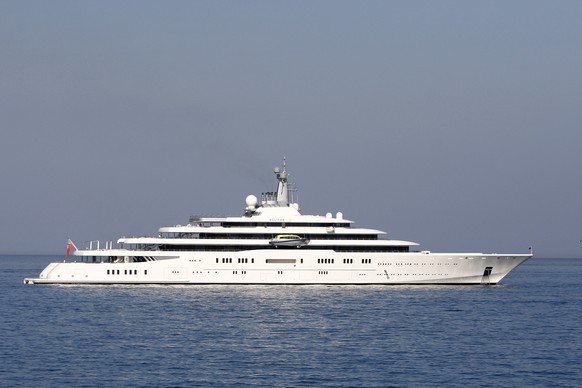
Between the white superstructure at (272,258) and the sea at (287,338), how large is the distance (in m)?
2.00

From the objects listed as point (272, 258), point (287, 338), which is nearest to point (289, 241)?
point (272, 258)

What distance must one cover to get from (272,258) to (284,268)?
1.07 m

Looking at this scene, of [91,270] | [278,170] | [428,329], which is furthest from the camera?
[278,170]

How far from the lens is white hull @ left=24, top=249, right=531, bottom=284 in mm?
67500

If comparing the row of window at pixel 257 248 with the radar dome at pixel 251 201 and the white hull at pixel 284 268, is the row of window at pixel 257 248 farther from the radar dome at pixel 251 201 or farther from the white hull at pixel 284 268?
the radar dome at pixel 251 201

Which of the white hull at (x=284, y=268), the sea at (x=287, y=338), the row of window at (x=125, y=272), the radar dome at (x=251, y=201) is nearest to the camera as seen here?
the sea at (x=287, y=338)

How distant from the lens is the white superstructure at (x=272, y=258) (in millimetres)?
67562

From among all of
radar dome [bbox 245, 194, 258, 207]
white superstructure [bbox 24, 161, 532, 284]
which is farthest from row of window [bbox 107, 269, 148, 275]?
radar dome [bbox 245, 194, 258, 207]

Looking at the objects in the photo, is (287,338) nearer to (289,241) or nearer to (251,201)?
(289,241)

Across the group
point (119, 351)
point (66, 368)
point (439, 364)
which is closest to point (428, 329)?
point (439, 364)

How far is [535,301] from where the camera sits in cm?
6406

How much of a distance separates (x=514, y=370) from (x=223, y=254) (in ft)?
115

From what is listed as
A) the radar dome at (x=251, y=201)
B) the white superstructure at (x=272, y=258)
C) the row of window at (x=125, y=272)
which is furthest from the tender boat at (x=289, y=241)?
the row of window at (x=125, y=272)

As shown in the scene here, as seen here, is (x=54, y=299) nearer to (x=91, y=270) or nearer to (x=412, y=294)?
(x=91, y=270)
